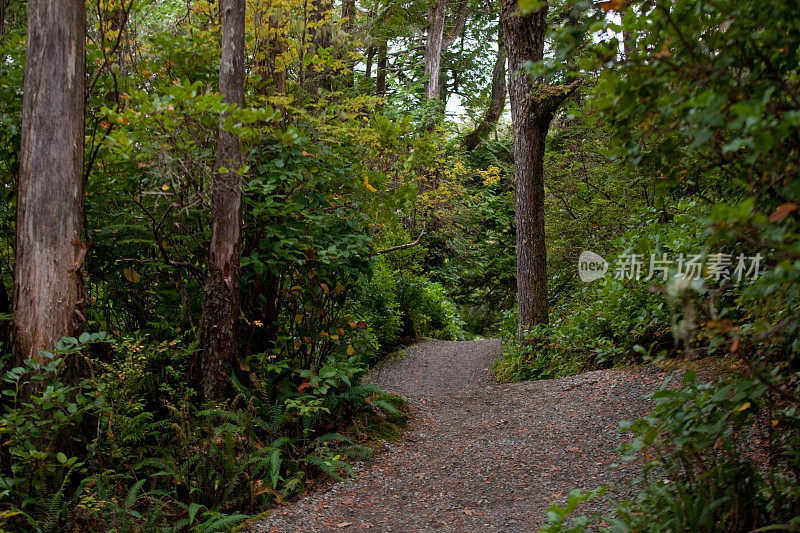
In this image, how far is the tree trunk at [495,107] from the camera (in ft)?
64.1

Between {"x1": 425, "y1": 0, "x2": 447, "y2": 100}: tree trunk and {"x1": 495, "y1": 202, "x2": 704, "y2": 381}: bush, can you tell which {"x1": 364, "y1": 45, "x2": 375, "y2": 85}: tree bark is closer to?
{"x1": 425, "y1": 0, "x2": 447, "y2": 100}: tree trunk

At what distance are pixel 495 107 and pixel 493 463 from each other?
664 inches

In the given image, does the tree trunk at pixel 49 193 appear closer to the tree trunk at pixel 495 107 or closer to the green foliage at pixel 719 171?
the green foliage at pixel 719 171

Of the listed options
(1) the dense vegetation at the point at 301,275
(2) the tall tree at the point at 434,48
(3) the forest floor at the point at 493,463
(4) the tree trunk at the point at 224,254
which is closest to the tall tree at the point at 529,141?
(1) the dense vegetation at the point at 301,275

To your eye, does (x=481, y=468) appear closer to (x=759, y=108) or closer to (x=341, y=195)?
(x=341, y=195)

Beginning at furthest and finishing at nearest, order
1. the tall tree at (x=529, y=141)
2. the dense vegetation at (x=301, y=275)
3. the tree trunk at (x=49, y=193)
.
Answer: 1. the tall tree at (x=529, y=141)
2. the tree trunk at (x=49, y=193)
3. the dense vegetation at (x=301, y=275)

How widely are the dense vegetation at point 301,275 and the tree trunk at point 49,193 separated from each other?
0.27ft

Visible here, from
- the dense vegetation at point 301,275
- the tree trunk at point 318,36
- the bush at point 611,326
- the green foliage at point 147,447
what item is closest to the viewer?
the dense vegetation at point 301,275

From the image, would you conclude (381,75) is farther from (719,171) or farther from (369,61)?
(719,171)

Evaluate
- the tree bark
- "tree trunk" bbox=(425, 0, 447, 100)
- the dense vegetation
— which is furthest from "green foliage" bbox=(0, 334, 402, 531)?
"tree trunk" bbox=(425, 0, 447, 100)

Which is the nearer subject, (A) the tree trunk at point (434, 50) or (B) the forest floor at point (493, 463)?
(B) the forest floor at point (493, 463)

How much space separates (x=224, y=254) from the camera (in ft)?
15.4

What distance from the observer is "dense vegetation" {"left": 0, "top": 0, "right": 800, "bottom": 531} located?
221 centimetres

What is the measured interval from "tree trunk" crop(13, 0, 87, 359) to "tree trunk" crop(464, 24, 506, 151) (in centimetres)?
1597
